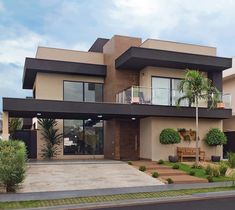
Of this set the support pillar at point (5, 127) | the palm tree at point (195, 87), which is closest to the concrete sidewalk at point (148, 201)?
the palm tree at point (195, 87)

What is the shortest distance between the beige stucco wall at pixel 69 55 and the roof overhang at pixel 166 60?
319 cm

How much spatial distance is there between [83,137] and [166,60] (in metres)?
8.74

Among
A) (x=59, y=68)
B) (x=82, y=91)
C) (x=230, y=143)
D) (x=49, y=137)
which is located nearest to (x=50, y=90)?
(x=59, y=68)

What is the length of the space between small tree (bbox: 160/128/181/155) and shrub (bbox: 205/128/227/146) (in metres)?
2.69

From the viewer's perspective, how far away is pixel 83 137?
1127 inches

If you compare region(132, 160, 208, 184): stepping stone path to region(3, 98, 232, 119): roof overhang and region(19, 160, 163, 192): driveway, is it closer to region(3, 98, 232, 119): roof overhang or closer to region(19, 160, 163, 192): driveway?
region(19, 160, 163, 192): driveway

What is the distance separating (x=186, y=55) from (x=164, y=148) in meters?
6.50

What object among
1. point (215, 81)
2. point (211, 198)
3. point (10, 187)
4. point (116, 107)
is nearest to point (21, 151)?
point (10, 187)

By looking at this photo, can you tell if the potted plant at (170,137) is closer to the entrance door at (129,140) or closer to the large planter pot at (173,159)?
the large planter pot at (173,159)

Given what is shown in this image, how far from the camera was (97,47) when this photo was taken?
32812 millimetres

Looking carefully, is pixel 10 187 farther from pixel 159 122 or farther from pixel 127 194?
pixel 159 122

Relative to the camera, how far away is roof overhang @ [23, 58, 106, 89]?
26938 mm

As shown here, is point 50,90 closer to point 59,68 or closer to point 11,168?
point 59,68

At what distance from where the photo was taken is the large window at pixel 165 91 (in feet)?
83.1
